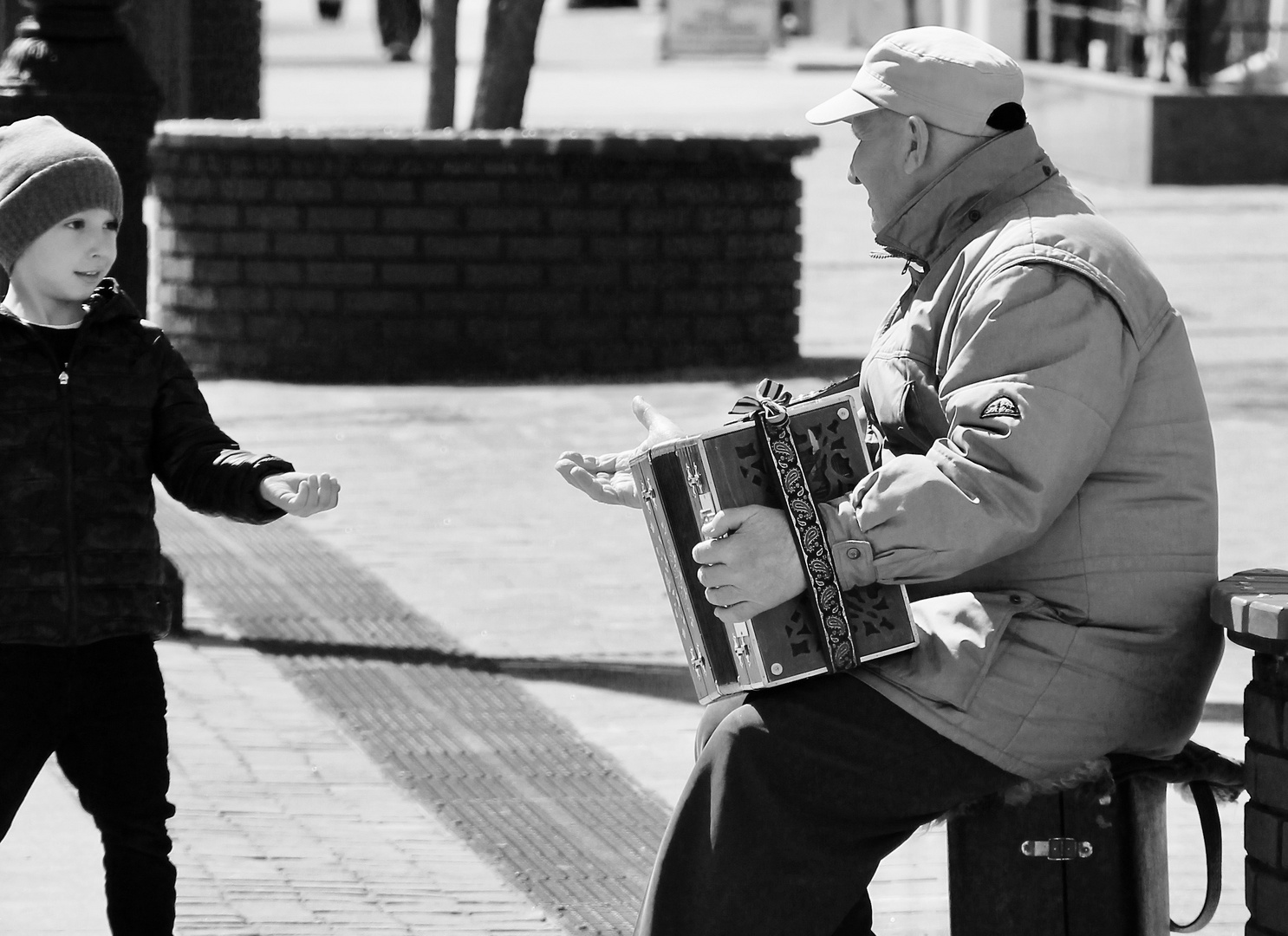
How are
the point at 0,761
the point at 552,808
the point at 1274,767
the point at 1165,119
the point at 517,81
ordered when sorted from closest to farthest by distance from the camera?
the point at 1274,767, the point at 0,761, the point at 552,808, the point at 517,81, the point at 1165,119

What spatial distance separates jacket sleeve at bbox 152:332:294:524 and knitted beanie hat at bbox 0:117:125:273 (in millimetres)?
251

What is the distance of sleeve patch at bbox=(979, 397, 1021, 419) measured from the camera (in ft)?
9.50

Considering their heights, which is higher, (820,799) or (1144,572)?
(1144,572)

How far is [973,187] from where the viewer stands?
318cm

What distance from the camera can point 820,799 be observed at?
3008mm

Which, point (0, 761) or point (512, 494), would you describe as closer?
point (0, 761)

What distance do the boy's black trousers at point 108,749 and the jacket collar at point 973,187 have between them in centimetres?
141

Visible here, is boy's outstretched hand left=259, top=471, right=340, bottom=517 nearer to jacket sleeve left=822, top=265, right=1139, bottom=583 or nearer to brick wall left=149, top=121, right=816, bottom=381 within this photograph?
jacket sleeve left=822, top=265, right=1139, bottom=583

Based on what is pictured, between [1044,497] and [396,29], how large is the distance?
28815 mm

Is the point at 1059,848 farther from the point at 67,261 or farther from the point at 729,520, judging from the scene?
the point at 67,261

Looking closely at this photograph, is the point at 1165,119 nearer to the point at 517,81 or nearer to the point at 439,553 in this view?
the point at 517,81

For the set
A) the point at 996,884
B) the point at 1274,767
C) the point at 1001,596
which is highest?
the point at 1001,596

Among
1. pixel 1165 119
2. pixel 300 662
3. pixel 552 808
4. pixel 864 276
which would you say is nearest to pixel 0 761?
pixel 552 808

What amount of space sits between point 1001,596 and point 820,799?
1.24 feet
